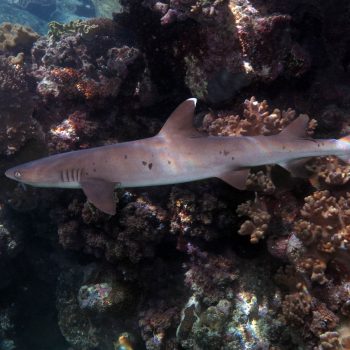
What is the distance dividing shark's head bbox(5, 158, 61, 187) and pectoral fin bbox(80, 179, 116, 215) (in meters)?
0.45

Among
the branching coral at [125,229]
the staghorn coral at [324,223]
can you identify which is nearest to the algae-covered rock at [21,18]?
the branching coral at [125,229]

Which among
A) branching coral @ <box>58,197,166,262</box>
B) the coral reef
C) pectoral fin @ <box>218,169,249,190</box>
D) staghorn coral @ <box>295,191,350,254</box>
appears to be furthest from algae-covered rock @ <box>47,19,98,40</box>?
staghorn coral @ <box>295,191,350,254</box>

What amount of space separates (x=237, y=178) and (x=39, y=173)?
2509 mm

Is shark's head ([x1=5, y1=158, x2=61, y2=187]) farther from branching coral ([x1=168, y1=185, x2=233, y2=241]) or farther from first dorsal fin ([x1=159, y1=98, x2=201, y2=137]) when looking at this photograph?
branching coral ([x1=168, y1=185, x2=233, y2=241])

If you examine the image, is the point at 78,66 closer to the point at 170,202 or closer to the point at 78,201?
the point at 78,201

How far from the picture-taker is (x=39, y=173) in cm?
458

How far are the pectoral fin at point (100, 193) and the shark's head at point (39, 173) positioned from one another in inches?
17.8

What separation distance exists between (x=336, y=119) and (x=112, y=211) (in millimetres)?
3785

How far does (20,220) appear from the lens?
27.5 feet

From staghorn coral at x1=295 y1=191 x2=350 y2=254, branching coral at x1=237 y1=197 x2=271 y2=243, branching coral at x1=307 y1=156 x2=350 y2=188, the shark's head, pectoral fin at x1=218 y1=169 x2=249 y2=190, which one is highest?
pectoral fin at x1=218 y1=169 x2=249 y2=190

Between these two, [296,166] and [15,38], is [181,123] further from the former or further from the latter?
[15,38]

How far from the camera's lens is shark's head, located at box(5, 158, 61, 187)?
4.54 m

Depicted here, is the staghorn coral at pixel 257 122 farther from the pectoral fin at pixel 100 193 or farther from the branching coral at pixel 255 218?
the pectoral fin at pixel 100 193

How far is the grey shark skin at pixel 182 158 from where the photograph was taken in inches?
165
